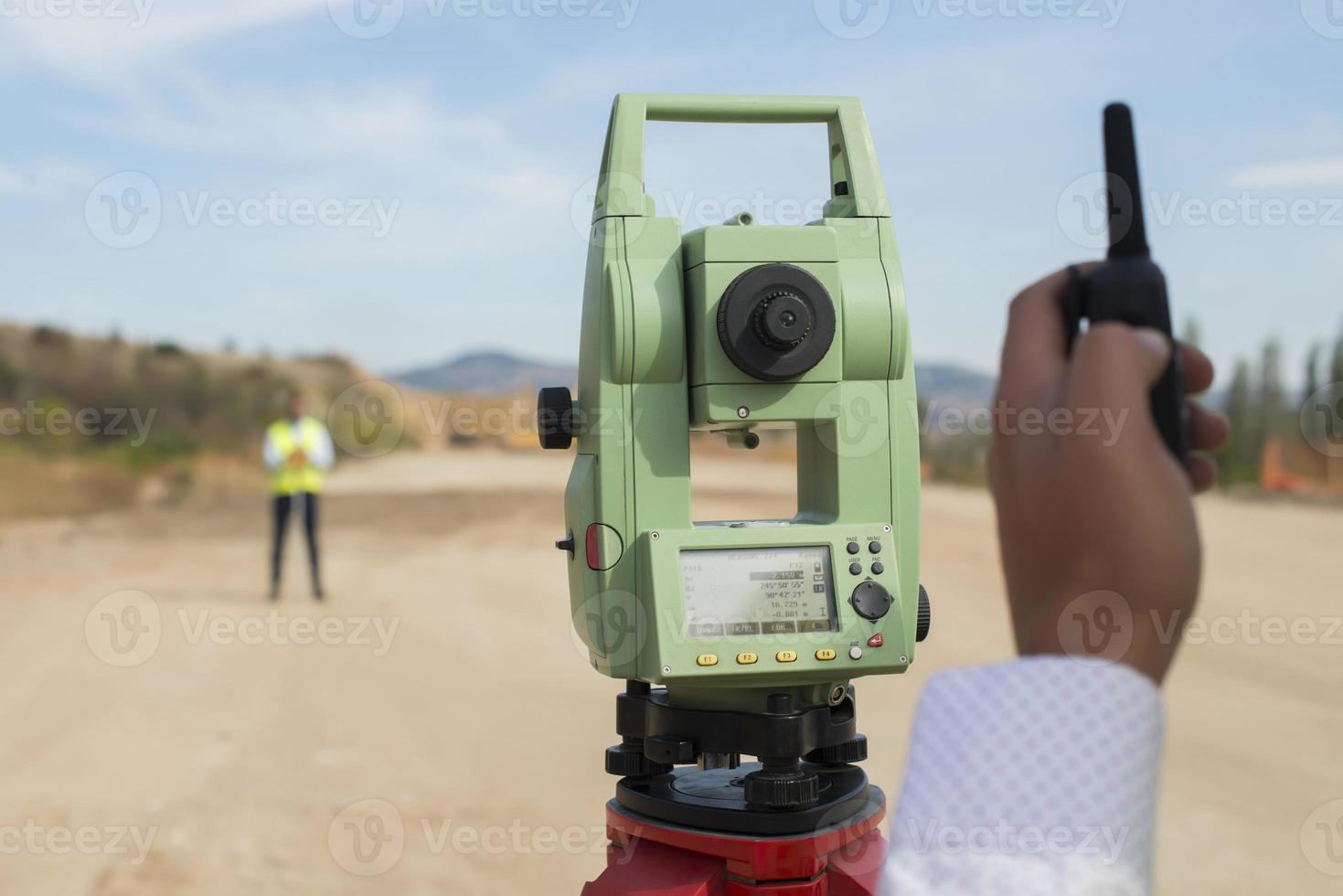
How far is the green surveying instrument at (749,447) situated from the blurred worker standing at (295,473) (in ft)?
29.2

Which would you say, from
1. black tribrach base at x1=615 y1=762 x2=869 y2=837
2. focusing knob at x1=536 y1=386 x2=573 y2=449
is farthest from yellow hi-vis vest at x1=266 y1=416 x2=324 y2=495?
focusing knob at x1=536 y1=386 x2=573 y2=449

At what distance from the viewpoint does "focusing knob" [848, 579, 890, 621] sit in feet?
7.36

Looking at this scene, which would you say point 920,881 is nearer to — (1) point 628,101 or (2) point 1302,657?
(1) point 628,101

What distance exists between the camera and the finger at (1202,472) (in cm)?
75

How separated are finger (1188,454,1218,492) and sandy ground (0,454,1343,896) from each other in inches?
174

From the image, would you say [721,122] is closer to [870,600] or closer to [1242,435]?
[870,600]

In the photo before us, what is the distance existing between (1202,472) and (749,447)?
1775 millimetres

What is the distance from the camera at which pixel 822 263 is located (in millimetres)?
2324

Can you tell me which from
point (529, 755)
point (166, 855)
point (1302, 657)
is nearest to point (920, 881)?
point (166, 855)

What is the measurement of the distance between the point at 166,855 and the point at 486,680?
10.8 ft

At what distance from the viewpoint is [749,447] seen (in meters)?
2.53

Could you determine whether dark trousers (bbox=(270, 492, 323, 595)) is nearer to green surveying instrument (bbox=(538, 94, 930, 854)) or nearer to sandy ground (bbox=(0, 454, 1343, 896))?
sandy ground (bbox=(0, 454, 1343, 896))

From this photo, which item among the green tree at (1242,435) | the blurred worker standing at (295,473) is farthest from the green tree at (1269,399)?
the blurred worker standing at (295,473)

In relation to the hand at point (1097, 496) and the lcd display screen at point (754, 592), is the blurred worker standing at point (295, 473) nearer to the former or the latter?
the lcd display screen at point (754, 592)
